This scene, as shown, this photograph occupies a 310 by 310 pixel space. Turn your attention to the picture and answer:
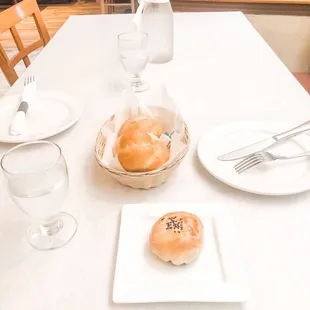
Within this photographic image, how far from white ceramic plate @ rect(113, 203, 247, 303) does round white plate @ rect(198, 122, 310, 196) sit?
0.28 ft

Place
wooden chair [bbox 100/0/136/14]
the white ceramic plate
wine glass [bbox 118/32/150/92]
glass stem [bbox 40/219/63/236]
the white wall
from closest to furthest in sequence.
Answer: the white ceramic plate
glass stem [bbox 40/219/63/236]
wine glass [bbox 118/32/150/92]
the white wall
wooden chair [bbox 100/0/136/14]

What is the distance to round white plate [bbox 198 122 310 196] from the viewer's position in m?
0.62

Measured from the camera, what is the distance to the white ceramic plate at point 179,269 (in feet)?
1.51

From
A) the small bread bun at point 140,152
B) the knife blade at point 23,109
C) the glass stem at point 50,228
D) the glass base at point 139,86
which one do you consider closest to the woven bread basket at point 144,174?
the small bread bun at point 140,152

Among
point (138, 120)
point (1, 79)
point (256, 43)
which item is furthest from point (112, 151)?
point (1, 79)

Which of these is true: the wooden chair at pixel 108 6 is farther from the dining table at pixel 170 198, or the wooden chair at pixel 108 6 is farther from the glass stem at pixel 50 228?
the glass stem at pixel 50 228

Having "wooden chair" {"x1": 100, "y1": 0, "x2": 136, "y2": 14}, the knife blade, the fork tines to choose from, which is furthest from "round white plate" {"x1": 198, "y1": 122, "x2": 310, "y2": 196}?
"wooden chair" {"x1": 100, "y1": 0, "x2": 136, "y2": 14}

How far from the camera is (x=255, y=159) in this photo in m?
0.67

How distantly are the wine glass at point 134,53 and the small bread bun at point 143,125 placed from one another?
12.7 inches

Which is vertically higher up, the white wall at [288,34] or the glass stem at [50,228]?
the glass stem at [50,228]

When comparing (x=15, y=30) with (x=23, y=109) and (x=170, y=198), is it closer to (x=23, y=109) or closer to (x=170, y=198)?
(x=23, y=109)

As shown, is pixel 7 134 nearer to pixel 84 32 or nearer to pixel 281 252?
pixel 281 252

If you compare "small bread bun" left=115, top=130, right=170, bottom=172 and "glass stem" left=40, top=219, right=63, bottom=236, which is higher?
"small bread bun" left=115, top=130, right=170, bottom=172

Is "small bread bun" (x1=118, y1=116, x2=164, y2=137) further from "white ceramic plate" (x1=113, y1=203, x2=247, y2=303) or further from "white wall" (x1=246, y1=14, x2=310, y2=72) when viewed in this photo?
"white wall" (x1=246, y1=14, x2=310, y2=72)
